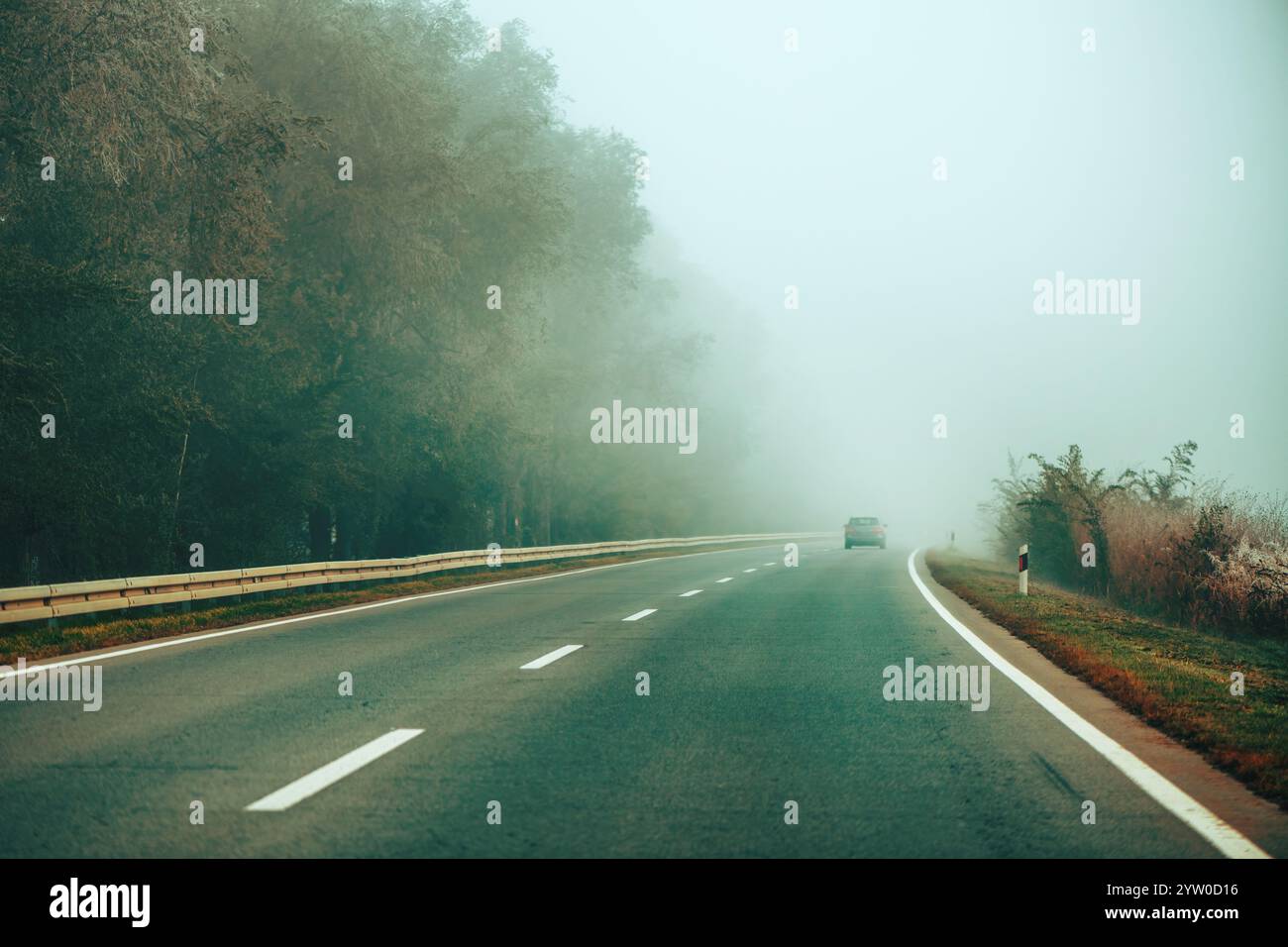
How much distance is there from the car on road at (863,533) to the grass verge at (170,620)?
98.5 feet

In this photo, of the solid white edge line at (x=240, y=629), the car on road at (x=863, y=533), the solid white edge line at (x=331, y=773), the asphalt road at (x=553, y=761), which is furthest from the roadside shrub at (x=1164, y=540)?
the car on road at (x=863, y=533)

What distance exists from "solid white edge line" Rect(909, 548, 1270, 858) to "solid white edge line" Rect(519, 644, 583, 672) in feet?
13.8

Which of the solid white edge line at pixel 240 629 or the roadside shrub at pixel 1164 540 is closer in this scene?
the solid white edge line at pixel 240 629

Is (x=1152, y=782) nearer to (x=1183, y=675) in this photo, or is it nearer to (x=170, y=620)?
(x=1183, y=675)

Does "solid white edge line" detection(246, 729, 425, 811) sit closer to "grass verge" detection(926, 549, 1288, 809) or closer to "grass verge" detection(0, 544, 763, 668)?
"grass verge" detection(926, 549, 1288, 809)

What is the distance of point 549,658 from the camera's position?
11148mm

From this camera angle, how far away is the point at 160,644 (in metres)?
12.4

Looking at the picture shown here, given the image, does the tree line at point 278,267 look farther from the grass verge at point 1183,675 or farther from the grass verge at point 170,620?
the grass verge at point 1183,675

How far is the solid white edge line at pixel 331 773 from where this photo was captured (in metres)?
5.44

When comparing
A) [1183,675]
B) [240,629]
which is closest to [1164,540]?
[1183,675]

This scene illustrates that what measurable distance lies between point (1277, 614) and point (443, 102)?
24.0 metres

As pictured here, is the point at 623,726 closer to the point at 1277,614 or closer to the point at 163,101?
the point at 1277,614

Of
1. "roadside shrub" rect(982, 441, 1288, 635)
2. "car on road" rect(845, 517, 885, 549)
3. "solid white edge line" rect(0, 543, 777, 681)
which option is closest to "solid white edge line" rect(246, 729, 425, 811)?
"solid white edge line" rect(0, 543, 777, 681)

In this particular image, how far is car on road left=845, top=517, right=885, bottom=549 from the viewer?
5253 centimetres
